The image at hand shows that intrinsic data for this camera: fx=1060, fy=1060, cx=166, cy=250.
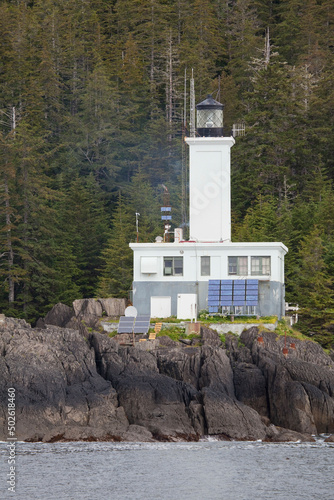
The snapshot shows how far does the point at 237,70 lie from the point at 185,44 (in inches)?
194

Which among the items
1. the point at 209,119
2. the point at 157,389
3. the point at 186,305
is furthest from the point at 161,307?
the point at 209,119

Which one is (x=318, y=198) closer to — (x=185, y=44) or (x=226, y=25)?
(x=185, y=44)

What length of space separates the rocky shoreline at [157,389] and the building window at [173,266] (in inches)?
218

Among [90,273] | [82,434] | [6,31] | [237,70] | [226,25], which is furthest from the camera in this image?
[226,25]

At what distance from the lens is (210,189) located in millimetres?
45844

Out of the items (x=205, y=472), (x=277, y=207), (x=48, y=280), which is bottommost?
(x=205, y=472)

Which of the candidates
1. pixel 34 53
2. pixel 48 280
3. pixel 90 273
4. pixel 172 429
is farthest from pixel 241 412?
pixel 34 53

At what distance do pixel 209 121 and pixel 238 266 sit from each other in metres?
7.45

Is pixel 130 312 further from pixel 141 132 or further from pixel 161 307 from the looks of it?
pixel 141 132

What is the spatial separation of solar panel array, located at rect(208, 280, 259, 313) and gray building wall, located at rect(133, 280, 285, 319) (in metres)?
0.56

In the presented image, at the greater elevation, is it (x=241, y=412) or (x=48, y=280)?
(x=48, y=280)

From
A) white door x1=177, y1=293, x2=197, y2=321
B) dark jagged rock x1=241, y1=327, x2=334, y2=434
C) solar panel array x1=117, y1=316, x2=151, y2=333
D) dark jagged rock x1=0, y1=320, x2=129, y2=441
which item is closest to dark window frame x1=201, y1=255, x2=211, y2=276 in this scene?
white door x1=177, y1=293, x2=197, y2=321

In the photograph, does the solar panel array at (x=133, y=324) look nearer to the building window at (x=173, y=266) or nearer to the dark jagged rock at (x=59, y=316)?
the building window at (x=173, y=266)

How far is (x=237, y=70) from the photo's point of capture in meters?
80.4
